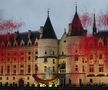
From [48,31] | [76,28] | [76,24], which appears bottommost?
[48,31]

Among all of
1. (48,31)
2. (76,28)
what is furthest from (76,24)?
(48,31)

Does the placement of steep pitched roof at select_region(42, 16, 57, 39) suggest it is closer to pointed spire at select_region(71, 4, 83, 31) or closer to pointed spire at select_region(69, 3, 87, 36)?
pointed spire at select_region(69, 3, 87, 36)

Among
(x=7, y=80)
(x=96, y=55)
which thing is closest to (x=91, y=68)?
(x=96, y=55)

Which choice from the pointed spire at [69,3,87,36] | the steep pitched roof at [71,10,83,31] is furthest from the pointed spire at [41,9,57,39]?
the steep pitched roof at [71,10,83,31]

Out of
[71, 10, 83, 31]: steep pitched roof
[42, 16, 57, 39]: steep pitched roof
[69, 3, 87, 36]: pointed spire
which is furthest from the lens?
[42, 16, 57, 39]: steep pitched roof

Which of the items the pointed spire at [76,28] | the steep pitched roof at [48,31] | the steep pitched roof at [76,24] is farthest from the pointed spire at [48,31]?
the steep pitched roof at [76,24]

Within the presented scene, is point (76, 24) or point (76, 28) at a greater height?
point (76, 24)

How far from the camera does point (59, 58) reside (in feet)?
445

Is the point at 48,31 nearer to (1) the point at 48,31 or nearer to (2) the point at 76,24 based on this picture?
(1) the point at 48,31

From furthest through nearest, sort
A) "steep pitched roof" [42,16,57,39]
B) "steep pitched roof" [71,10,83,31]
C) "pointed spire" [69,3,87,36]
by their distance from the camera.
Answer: "steep pitched roof" [42,16,57,39]
"steep pitched roof" [71,10,83,31]
"pointed spire" [69,3,87,36]

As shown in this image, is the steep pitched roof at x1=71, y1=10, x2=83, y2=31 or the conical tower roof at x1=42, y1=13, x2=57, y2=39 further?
the conical tower roof at x1=42, y1=13, x2=57, y2=39

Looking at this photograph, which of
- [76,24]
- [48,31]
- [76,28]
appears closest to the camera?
[76,28]

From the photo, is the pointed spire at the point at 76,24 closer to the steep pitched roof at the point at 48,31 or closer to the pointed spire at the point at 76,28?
the pointed spire at the point at 76,28

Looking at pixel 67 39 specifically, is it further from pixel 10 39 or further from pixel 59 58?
pixel 10 39
